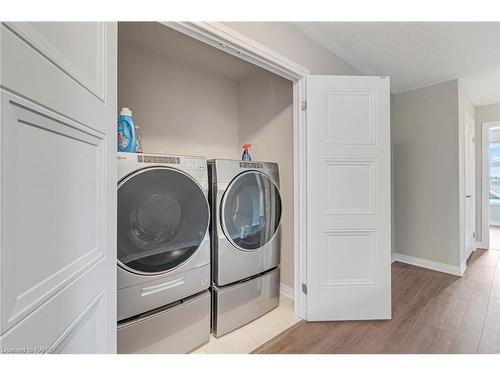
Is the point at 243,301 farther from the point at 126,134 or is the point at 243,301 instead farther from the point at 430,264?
the point at 430,264

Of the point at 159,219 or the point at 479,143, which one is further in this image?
the point at 479,143

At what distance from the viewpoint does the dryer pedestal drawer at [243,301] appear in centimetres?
153

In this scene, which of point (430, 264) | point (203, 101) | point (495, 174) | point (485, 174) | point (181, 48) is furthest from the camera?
point (495, 174)

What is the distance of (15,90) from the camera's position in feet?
1.39

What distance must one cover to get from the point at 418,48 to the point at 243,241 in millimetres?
2305

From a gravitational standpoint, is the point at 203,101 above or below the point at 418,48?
below

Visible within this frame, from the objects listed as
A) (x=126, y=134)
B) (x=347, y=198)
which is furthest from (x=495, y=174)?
(x=126, y=134)

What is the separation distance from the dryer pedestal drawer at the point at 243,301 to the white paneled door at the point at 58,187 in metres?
0.82

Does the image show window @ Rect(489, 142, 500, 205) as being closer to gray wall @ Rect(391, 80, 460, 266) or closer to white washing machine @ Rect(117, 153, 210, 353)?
gray wall @ Rect(391, 80, 460, 266)

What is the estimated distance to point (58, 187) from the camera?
22.0 inches

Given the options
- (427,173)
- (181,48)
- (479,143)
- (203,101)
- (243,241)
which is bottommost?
(243,241)

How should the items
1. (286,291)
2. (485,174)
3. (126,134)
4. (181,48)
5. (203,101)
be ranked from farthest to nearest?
(485,174)
(203,101)
(286,291)
(181,48)
(126,134)

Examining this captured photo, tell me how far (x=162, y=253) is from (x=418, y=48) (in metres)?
2.69
